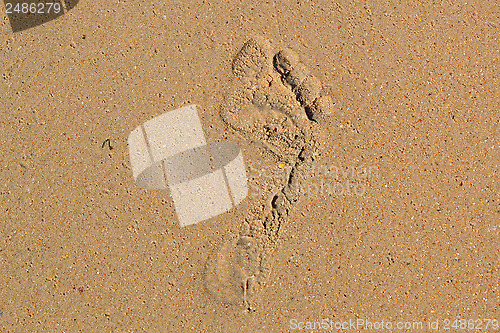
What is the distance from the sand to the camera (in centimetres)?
237

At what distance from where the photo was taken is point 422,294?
2363 mm

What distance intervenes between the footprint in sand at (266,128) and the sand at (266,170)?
11mm

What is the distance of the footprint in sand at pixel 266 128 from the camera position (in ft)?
7.79

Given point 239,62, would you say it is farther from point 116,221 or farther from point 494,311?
point 494,311

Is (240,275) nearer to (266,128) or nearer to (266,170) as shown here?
(266,170)

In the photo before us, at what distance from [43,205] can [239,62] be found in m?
1.90

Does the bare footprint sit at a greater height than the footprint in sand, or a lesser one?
lesser

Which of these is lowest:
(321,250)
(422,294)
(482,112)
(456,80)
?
(422,294)

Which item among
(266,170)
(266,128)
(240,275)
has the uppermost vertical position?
(266,128)

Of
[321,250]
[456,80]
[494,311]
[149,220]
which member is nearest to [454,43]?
[456,80]

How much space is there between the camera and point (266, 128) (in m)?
2.39

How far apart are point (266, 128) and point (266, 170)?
324 millimetres

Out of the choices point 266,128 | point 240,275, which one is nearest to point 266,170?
point 266,128

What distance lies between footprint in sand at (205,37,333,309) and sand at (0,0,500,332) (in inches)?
0.4
